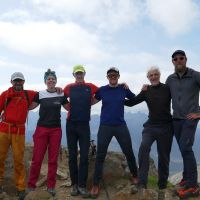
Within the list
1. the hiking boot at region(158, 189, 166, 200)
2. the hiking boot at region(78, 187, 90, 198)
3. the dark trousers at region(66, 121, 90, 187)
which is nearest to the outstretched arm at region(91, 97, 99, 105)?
the dark trousers at region(66, 121, 90, 187)

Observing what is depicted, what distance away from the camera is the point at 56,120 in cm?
1195

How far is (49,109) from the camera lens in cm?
1187

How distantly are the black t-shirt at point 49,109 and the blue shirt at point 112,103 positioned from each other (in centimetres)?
151

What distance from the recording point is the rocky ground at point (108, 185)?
1114 cm

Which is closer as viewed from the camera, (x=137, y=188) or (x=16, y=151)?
A: (x=137, y=188)

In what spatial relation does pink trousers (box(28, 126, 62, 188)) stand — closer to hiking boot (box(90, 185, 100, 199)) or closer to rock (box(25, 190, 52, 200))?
rock (box(25, 190, 52, 200))

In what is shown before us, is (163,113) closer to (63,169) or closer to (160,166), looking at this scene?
(160,166)

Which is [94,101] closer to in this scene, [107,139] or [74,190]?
[107,139]

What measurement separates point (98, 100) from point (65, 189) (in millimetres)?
3714

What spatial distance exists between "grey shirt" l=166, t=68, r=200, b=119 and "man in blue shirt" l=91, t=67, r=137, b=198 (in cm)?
190

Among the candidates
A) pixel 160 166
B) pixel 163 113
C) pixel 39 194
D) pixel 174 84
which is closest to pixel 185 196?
pixel 160 166

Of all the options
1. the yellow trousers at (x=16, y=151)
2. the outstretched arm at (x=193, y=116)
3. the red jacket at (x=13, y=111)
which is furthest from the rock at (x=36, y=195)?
the outstretched arm at (x=193, y=116)

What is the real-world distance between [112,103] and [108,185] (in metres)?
3.49

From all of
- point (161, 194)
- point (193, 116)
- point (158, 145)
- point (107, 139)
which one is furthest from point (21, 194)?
point (193, 116)
